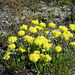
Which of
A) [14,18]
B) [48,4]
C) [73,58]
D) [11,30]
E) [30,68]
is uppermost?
[48,4]

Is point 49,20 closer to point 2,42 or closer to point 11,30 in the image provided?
point 11,30

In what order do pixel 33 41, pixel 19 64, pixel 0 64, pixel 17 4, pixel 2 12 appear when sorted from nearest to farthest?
pixel 33 41
pixel 19 64
pixel 0 64
pixel 2 12
pixel 17 4

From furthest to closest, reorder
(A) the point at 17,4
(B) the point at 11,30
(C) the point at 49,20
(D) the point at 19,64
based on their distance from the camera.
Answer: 1. (A) the point at 17,4
2. (C) the point at 49,20
3. (B) the point at 11,30
4. (D) the point at 19,64

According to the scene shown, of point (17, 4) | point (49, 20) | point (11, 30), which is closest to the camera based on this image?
point (11, 30)

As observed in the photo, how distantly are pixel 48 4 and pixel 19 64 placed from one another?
3949 millimetres

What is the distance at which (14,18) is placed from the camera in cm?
509

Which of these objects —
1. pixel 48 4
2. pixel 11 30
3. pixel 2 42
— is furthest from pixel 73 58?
pixel 48 4

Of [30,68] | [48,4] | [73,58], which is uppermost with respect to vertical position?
[48,4]

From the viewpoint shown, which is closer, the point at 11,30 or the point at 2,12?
the point at 11,30

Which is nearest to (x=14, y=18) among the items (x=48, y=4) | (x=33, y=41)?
(x=48, y=4)

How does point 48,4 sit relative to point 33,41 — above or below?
above

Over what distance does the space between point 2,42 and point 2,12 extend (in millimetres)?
2123

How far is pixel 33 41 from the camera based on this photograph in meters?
2.65

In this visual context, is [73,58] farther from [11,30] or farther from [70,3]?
[70,3]
